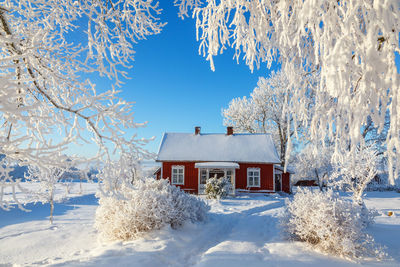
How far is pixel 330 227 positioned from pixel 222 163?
13.6 metres

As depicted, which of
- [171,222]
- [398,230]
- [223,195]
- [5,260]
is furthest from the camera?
[223,195]

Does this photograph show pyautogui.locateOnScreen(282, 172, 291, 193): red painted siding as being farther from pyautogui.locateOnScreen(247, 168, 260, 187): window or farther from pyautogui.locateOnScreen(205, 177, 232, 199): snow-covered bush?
pyautogui.locateOnScreen(205, 177, 232, 199): snow-covered bush

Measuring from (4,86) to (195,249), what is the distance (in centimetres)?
470

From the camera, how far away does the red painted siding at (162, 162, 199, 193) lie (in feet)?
62.6

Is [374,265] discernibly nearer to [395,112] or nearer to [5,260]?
[395,112]

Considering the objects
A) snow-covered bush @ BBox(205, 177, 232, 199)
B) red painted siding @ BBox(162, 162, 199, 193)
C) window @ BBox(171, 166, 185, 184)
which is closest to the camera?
snow-covered bush @ BBox(205, 177, 232, 199)

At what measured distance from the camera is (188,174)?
63.2ft

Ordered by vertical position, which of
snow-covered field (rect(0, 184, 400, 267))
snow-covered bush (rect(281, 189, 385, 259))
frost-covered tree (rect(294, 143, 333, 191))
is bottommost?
snow-covered field (rect(0, 184, 400, 267))

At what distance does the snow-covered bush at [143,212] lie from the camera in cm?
569

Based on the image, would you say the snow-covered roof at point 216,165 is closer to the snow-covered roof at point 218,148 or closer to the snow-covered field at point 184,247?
the snow-covered roof at point 218,148

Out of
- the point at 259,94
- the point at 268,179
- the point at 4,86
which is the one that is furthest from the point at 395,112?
the point at 259,94

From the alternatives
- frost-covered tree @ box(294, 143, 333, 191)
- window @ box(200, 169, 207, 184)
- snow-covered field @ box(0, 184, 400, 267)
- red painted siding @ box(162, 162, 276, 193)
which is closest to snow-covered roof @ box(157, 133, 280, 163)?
red painted siding @ box(162, 162, 276, 193)

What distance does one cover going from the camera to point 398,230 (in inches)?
267

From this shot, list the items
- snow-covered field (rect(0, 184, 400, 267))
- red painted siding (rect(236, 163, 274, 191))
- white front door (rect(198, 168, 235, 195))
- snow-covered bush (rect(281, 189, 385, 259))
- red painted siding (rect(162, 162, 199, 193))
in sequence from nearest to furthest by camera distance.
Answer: snow-covered field (rect(0, 184, 400, 267)), snow-covered bush (rect(281, 189, 385, 259)), red painted siding (rect(236, 163, 274, 191)), white front door (rect(198, 168, 235, 195)), red painted siding (rect(162, 162, 199, 193))
